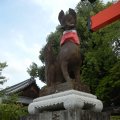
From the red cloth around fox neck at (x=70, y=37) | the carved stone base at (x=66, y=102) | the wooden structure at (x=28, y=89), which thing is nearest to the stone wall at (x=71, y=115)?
the carved stone base at (x=66, y=102)

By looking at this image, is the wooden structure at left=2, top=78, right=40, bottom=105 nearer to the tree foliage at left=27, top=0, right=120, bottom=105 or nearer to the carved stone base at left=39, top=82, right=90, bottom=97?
the tree foliage at left=27, top=0, right=120, bottom=105

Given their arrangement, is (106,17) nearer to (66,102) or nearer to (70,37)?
(70,37)

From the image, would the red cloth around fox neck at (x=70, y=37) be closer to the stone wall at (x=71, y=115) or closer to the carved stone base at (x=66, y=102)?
the carved stone base at (x=66, y=102)

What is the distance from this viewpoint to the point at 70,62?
4.78m

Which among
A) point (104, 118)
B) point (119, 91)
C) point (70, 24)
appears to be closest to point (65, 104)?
point (104, 118)

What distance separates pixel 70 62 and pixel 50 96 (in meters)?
0.57

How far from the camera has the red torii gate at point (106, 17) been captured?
7.83 metres

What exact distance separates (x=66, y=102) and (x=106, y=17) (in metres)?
4.06

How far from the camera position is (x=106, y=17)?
7906 mm

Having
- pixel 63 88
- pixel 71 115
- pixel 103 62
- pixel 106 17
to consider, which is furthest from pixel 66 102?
pixel 103 62

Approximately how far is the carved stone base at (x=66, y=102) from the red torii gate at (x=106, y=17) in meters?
3.58

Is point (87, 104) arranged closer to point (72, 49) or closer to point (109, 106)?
point (72, 49)

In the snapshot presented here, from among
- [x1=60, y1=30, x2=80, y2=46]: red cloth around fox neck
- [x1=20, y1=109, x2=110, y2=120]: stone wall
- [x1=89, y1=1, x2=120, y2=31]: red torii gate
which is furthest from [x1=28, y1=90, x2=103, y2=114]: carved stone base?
[x1=89, y1=1, x2=120, y2=31]: red torii gate

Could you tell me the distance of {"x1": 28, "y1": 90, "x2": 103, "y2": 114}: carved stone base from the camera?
427cm
